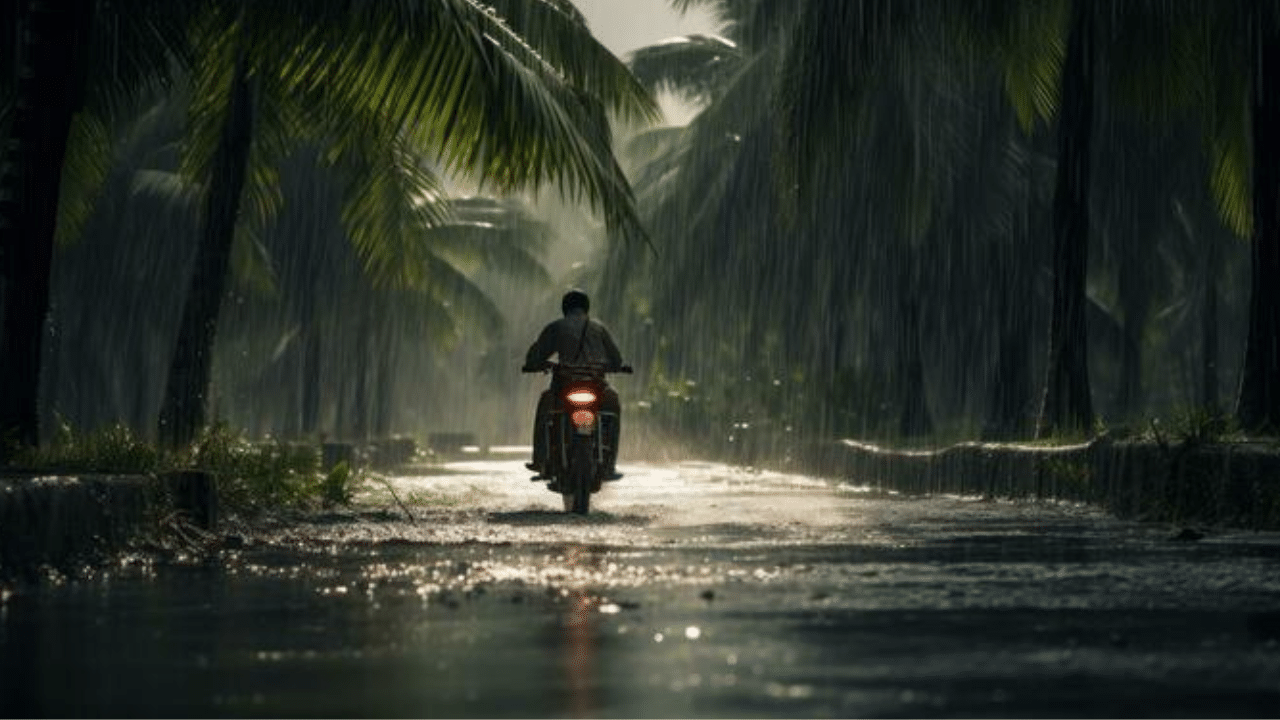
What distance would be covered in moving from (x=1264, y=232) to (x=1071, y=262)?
20.8 ft

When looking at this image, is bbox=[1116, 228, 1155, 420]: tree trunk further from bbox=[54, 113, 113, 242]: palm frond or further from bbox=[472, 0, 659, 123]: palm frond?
bbox=[54, 113, 113, 242]: palm frond

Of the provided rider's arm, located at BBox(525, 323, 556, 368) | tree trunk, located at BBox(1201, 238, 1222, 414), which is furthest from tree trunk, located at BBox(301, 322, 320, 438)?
rider's arm, located at BBox(525, 323, 556, 368)

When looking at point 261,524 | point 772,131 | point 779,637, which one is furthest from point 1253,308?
point 772,131

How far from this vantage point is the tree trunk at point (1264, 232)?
19516 mm

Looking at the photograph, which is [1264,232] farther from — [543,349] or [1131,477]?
[543,349]

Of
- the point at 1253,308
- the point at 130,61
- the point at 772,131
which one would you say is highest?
the point at 772,131

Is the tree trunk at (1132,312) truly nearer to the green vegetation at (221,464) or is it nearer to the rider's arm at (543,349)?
the green vegetation at (221,464)

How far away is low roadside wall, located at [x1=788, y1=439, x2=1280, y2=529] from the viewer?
51.5 feet

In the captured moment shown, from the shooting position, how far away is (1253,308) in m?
19.8

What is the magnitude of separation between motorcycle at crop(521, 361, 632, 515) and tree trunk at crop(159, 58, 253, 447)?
3941mm

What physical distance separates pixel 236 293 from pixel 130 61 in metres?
33.4

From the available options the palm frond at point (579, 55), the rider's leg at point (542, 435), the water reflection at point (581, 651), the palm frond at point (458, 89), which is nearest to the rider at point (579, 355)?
the rider's leg at point (542, 435)

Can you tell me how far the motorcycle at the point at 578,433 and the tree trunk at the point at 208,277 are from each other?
12.9 feet

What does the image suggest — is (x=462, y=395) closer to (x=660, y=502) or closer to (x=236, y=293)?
(x=236, y=293)
